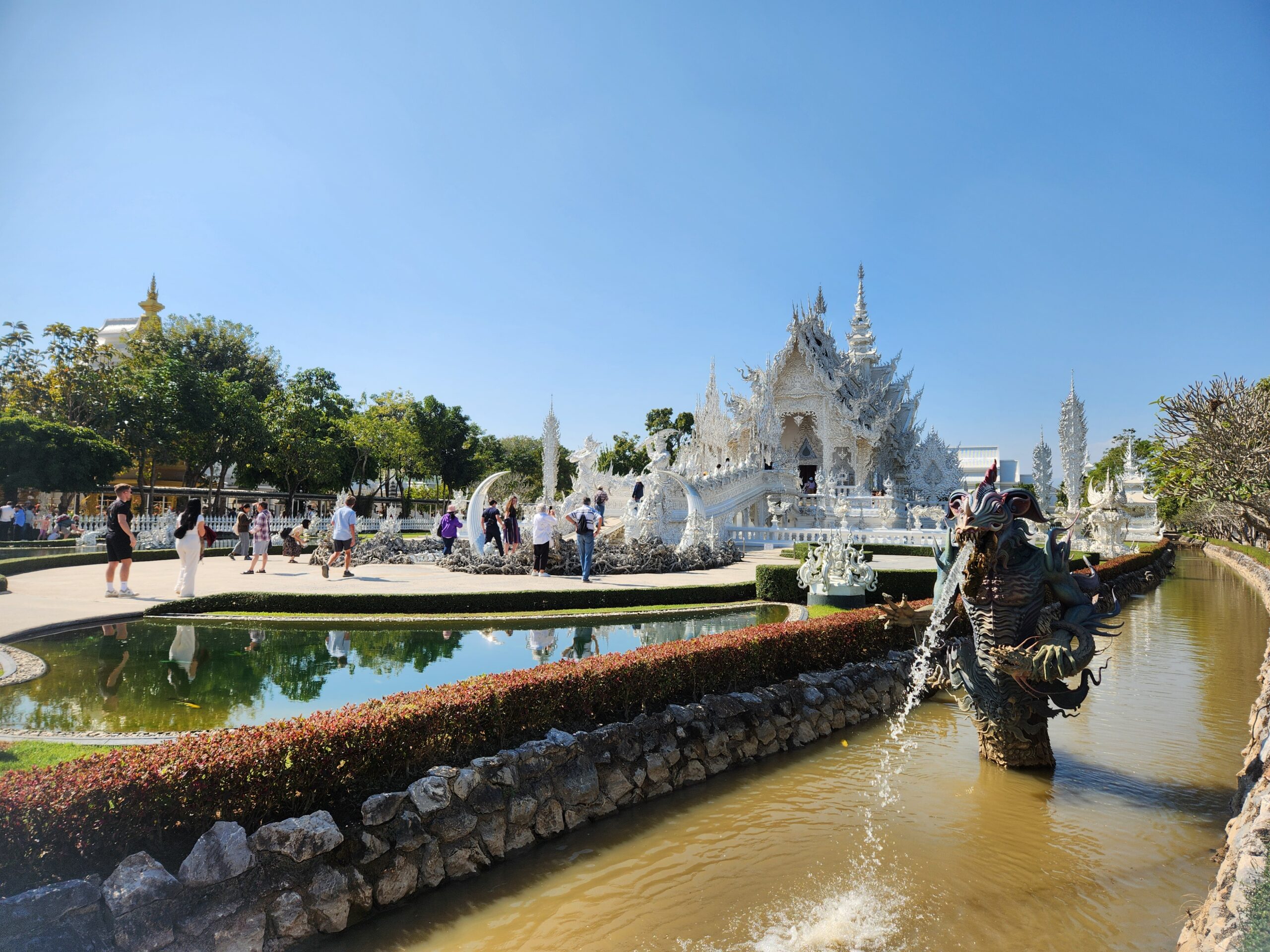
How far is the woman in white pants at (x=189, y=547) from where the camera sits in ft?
39.7

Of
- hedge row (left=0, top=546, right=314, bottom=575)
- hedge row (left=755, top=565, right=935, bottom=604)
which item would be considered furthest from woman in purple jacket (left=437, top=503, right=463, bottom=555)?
hedge row (left=755, top=565, right=935, bottom=604)

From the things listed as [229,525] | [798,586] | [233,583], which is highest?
[229,525]

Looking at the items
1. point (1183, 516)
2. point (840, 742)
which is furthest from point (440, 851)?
point (1183, 516)

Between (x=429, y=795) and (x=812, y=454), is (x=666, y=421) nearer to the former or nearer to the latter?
(x=812, y=454)

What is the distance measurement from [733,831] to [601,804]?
1030 millimetres

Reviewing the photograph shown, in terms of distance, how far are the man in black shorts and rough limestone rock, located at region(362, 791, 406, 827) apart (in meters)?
9.28

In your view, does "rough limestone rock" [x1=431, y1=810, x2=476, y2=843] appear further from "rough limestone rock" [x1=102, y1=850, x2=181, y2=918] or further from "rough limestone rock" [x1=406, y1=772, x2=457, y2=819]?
"rough limestone rock" [x1=102, y1=850, x2=181, y2=918]

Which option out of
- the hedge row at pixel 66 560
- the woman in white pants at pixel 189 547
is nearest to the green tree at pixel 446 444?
the hedge row at pixel 66 560

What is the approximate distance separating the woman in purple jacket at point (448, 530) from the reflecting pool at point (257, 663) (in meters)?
9.53

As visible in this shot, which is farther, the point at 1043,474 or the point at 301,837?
the point at 1043,474

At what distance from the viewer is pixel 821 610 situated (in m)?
10.6

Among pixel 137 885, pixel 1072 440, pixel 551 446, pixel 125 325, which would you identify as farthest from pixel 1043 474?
pixel 125 325

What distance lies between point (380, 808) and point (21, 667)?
581 cm

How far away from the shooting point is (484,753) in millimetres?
5090
